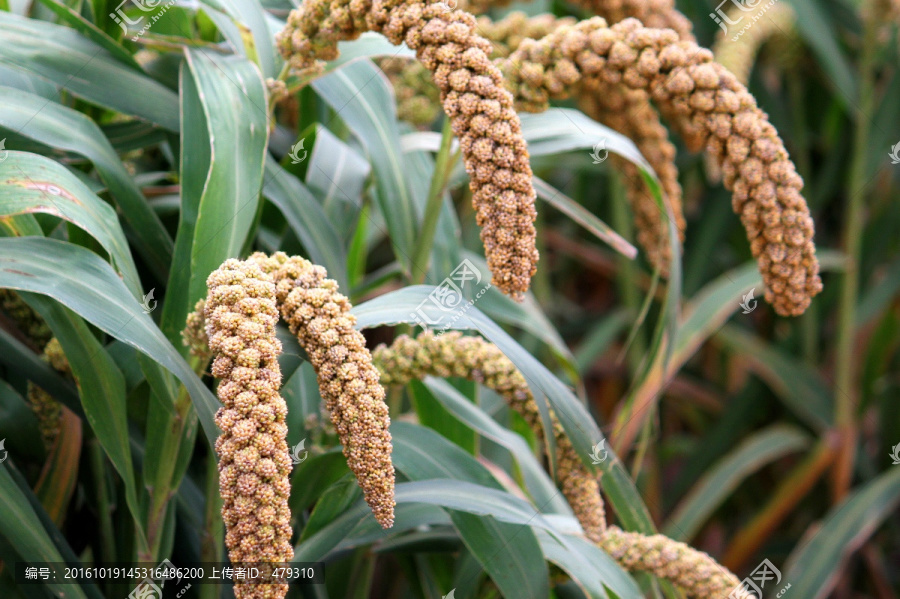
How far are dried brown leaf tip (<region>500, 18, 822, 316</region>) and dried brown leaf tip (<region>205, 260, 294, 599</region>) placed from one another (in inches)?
20.2

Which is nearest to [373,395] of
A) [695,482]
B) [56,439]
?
[56,439]

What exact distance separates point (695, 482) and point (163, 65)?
1.83 metres

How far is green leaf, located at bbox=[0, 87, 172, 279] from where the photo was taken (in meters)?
0.83

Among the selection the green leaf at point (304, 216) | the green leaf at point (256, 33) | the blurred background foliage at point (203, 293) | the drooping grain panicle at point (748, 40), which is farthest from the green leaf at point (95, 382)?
the drooping grain panicle at point (748, 40)

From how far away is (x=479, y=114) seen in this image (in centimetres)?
76

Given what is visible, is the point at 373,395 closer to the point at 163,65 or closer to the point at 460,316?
the point at 460,316

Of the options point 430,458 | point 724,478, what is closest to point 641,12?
point 430,458

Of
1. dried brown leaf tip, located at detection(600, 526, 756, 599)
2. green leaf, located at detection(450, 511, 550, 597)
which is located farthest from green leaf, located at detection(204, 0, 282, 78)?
dried brown leaf tip, located at detection(600, 526, 756, 599)

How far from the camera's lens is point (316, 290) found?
697 millimetres

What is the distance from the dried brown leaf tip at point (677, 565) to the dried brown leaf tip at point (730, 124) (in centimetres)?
32

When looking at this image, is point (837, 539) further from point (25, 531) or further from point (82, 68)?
point (82, 68)

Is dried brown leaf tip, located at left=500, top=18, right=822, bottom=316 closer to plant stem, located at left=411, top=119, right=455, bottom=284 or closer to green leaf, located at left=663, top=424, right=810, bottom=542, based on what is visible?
plant stem, located at left=411, top=119, right=455, bottom=284

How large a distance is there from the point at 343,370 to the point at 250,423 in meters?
0.10

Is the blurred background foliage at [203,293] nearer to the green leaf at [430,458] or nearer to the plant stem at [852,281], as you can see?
the green leaf at [430,458]
